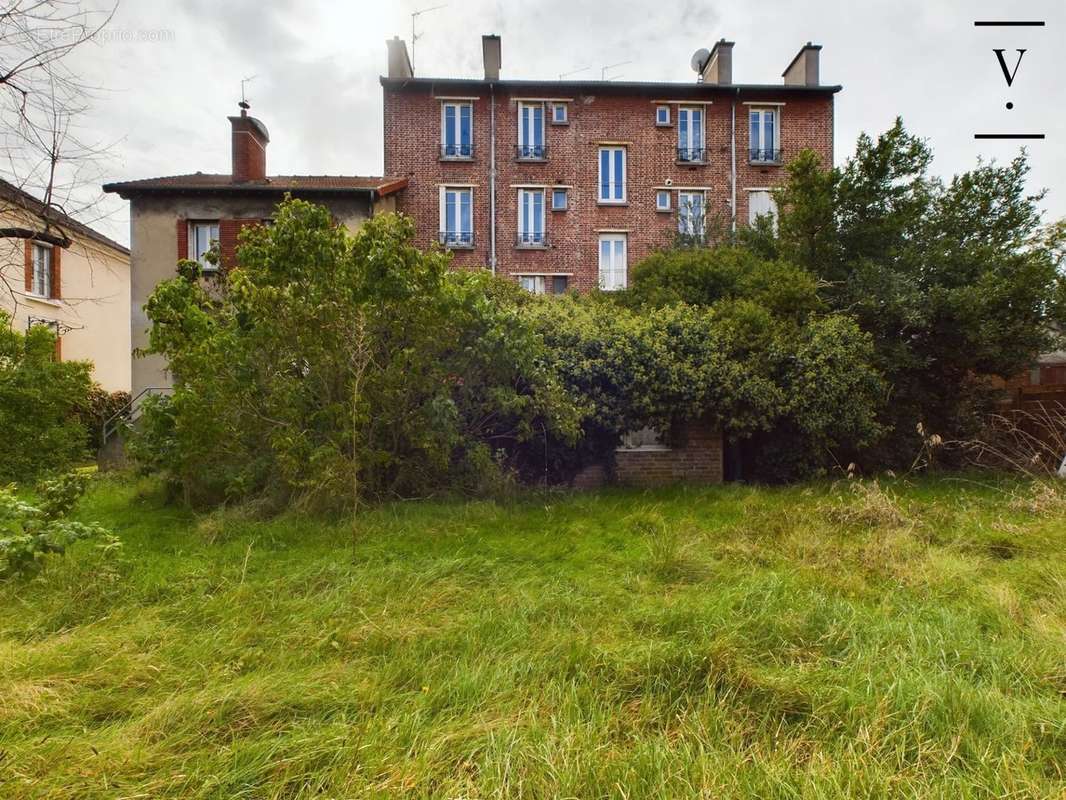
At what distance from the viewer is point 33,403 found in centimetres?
967

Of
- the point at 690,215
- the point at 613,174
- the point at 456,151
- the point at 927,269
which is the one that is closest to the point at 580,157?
the point at 613,174

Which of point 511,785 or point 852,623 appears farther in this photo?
point 852,623

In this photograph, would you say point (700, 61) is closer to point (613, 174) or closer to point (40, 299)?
point (613, 174)

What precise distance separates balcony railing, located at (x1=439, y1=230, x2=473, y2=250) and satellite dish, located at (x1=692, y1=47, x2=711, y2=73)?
462 inches

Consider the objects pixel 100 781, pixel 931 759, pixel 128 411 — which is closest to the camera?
pixel 100 781

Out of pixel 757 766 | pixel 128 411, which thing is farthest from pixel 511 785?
pixel 128 411

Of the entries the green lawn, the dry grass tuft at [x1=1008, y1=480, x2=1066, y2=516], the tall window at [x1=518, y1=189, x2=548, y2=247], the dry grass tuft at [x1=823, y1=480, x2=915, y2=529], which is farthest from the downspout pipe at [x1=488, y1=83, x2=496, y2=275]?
the dry grass tuft at [x1=1008, y1=480, x2=1066, y2=516]

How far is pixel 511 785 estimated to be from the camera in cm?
218

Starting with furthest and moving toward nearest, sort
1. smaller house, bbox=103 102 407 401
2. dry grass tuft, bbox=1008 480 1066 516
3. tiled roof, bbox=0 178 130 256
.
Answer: smaller house, bbox=103 102 407 401
dry grass tuft, bbox=1008 480 1066 516
tiled roof, bbox=0 178 130 256

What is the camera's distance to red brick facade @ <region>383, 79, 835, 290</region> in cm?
1919

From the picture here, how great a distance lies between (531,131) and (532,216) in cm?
307

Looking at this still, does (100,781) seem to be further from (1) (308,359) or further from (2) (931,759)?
(1) (308,359)

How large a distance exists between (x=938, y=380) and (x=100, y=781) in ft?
43.9

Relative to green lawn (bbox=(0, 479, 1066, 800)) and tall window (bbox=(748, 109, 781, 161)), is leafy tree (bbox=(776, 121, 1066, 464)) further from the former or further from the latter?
tall window (bbox=(748, 109, 781, 161))
